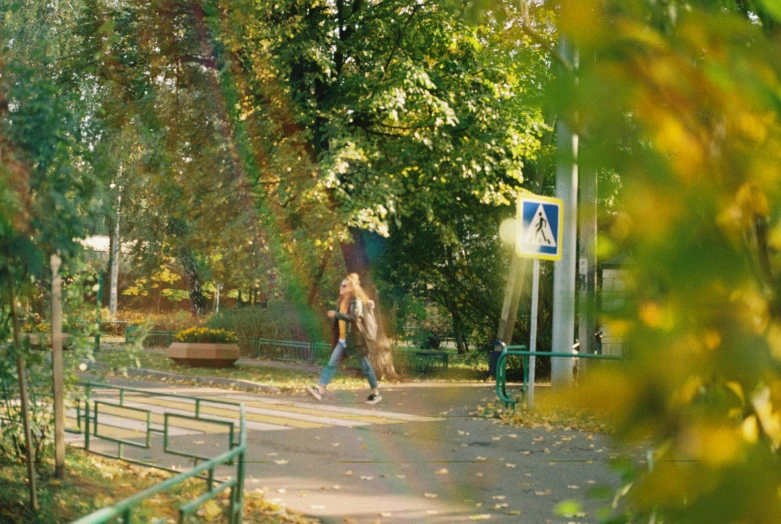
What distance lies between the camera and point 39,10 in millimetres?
25781

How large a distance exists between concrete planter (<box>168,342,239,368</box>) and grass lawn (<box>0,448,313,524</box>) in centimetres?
1421

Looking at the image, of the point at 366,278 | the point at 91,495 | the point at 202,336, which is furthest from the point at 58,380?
the point at 202,336

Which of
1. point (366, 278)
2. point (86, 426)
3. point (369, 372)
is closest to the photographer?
point (86, 426)

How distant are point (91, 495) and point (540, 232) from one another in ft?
23.1

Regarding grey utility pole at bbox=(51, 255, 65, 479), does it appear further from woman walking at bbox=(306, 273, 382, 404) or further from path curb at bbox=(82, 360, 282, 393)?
path curb at bbox=(82, 360, 282, 393)

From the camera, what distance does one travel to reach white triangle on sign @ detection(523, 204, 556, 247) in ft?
38.5

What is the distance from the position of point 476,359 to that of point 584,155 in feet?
81.6

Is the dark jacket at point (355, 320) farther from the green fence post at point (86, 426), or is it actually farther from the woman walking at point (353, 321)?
the green fence post at point (86, 426)

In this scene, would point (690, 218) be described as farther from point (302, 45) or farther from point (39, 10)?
point (39, 10)

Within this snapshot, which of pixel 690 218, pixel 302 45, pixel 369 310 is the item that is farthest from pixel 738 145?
pixel 302 45

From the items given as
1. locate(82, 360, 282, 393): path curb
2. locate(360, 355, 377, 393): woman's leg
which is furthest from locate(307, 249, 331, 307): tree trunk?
locate(360, 355, 377, 393): woman's leg

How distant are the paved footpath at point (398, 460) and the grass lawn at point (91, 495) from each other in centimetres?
45

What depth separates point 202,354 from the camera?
852 inches

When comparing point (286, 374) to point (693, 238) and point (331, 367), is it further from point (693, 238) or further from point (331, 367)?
point (693, 238)
